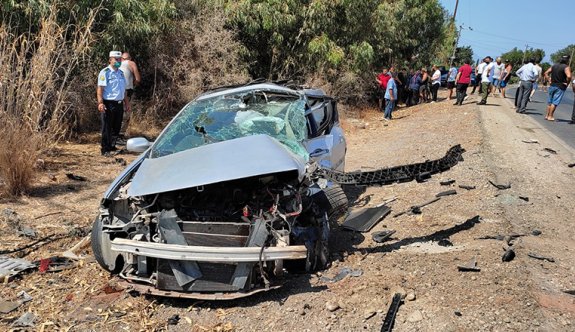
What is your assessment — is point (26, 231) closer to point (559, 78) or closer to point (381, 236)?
point (381, 236)

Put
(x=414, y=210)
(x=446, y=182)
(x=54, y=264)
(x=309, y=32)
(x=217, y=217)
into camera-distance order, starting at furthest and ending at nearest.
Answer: (x=309, y=32) → (x=446, y=182) → (x=414, y=210) → (x=54, y=264) → (x=217, y=217)

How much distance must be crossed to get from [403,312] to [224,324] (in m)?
1.35

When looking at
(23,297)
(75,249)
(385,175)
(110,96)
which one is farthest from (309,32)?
(23,297)

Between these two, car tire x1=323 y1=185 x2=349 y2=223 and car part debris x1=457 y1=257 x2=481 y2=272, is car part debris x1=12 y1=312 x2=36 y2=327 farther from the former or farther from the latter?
car part debris x1=457 y1=257 x2=481 y2=272

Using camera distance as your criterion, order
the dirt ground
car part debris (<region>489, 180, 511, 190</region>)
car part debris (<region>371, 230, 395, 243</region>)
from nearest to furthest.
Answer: the dirt ground < car part debris (<region>371, 230, 395, 243</region>) < car part debris (<region>489, 180, 511, 190</region>)

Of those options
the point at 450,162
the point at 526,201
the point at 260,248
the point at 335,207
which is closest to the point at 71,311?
the point at 260,248

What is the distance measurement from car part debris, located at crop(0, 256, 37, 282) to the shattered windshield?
1586mm

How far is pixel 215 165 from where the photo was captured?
151 inches

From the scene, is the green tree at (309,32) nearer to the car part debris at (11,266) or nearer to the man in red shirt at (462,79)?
the man in red shirt at (462,79)

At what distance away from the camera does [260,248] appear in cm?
346

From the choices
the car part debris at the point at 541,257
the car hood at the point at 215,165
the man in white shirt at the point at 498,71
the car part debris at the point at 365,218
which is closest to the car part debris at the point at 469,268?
the car part debris at the point at 541,257

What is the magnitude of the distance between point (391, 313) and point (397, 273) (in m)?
0.74

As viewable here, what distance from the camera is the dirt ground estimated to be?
3.46 meters

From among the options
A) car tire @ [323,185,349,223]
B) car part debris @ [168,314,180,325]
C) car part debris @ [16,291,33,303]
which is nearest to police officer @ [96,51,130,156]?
car part debris @ [16,291,33,303]
